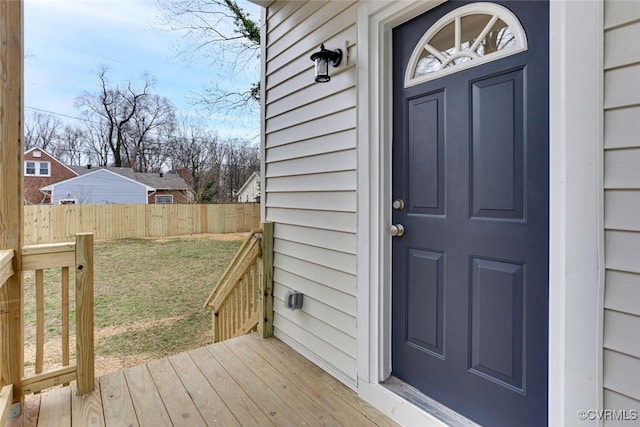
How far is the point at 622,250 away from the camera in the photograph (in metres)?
0.98

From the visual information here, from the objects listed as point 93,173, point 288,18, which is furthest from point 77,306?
point 93,173

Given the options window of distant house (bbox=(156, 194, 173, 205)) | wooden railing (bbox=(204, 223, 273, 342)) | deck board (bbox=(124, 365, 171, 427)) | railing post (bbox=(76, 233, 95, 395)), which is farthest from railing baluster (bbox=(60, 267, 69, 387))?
window of distant house (bbox=(156, 194, 173, 205))

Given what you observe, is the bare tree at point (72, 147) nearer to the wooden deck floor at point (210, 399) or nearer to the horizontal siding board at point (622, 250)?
the wooden deck floor at point (210, 399)

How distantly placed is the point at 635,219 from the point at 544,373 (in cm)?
65

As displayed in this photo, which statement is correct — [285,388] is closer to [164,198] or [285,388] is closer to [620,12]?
[620,12]

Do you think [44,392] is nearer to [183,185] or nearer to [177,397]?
[177,397]

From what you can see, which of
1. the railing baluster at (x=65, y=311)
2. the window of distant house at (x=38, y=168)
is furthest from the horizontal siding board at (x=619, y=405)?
the window of distant house at (x=38, y=168)

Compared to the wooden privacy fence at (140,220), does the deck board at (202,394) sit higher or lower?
lower

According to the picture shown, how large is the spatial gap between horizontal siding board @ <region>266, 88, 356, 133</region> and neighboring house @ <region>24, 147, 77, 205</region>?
14.4 ft

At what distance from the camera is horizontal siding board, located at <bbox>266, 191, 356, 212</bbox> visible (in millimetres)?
1966

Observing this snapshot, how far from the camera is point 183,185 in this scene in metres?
9.45

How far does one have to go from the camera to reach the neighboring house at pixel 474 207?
1.00 meters

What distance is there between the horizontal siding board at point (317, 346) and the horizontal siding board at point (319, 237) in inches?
25.9
